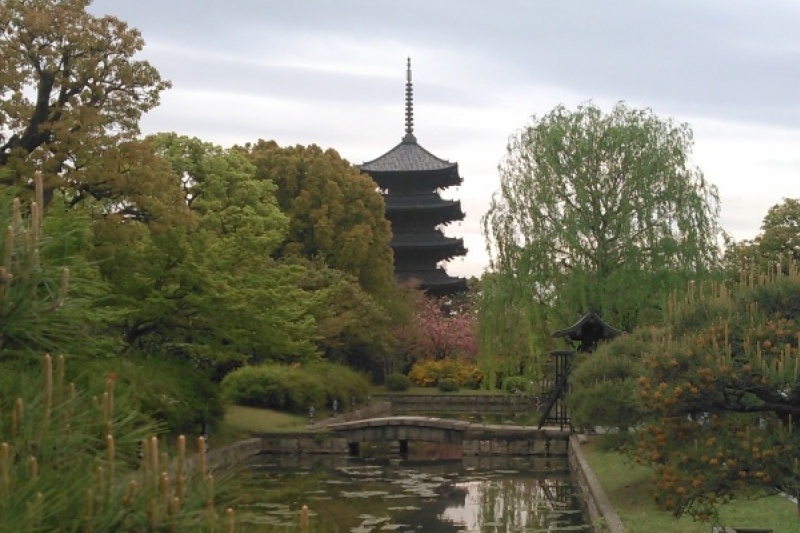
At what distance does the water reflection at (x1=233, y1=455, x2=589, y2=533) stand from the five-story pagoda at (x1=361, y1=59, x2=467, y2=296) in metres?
30.0

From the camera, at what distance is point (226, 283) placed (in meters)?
23.2

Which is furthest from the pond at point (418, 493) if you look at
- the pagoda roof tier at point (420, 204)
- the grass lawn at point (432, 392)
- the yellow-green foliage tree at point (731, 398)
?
the pagoda roof tier at point (420, 204)

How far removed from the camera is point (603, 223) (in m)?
26.9

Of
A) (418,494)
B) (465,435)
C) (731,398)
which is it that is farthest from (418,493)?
(731,398)

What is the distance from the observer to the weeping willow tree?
2644 centimetres

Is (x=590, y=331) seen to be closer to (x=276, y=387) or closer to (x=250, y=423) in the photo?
(x=250, y=423)

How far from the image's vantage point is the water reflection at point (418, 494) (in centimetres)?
1742

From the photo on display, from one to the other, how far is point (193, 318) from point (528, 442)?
28.6 feet

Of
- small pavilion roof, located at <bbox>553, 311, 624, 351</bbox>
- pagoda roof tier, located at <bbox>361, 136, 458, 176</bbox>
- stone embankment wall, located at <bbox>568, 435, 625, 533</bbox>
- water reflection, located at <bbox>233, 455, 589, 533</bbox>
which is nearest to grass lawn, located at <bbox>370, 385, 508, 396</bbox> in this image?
water reflection, located at <bbox>233, 455, 589, 533</bbox>

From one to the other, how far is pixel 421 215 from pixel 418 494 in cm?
3810

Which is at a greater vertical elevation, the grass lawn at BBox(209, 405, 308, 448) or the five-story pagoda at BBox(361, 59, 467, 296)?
the five-story pagoda at BBox(361, 59, 467, 296)

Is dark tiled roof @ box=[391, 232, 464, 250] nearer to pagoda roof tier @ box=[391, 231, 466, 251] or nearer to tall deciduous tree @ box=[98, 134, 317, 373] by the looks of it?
pagoda roof tier @ box=[391, 231, 466, 251]

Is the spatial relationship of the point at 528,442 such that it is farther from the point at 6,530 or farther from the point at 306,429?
the point at 6,530

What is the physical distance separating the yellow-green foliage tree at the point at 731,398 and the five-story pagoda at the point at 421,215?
4540 cm
